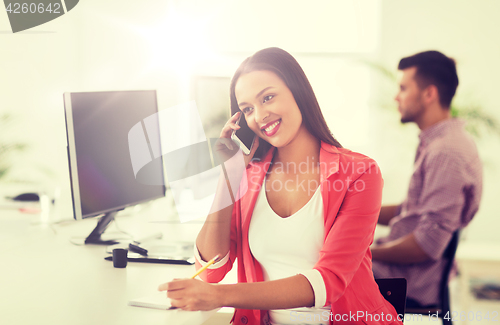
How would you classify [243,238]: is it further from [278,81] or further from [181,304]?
[278,81]

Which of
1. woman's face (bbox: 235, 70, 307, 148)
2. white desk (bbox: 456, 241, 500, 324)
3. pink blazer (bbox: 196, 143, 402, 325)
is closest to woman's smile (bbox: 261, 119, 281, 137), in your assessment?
woman's face (bbox: 235, 70, 307, 148)

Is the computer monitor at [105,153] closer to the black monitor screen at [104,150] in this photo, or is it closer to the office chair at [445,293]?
the black monitor screen at [104,150]

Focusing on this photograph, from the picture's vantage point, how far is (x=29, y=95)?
2.68m

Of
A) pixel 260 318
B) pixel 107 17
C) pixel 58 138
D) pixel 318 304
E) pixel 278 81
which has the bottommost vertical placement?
pixel 260 318

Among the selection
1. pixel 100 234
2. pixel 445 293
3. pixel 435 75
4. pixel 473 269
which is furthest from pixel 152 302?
pixel 473 269

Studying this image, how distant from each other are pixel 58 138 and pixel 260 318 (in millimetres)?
2061

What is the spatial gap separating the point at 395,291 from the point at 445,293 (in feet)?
2.12

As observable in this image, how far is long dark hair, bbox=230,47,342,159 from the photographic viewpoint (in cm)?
125

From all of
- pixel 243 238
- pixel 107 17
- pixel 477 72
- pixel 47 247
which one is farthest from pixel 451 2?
pixel 47 247

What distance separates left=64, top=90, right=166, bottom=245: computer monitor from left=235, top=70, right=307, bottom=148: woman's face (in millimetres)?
477

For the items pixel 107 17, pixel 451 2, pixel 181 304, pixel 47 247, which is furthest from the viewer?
pixel 451 2

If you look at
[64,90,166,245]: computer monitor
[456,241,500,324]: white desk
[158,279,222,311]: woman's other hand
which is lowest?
[456,241,500,324]: white desk

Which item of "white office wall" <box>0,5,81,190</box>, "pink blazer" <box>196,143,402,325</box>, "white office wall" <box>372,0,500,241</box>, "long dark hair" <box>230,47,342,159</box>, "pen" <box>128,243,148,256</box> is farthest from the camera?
"white office wall" <box>372,0,500,241</box>

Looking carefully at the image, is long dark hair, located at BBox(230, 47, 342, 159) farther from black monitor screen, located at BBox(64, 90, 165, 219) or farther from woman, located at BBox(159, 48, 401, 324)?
black monitor screen, located at BBox(64, 90, 165, 219)
